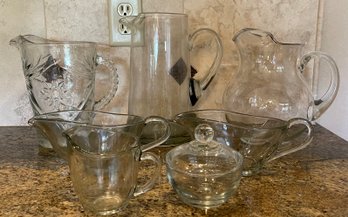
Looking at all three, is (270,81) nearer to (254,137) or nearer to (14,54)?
(254,137)

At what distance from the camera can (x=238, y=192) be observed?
1.74 ft

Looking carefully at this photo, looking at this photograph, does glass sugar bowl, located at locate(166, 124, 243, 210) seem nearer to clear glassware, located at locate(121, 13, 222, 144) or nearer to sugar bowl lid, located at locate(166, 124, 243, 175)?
sugar bowl lid, located at locate(166, 124, 243, 175)

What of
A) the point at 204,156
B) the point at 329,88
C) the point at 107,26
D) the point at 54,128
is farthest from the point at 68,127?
the point at 329,88

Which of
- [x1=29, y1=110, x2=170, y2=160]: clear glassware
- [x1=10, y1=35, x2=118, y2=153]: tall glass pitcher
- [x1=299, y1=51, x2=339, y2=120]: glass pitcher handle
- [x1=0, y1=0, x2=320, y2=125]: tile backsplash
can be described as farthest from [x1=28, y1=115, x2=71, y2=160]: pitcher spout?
[x1=299, y1=51, x2=339, y2=120]: glass pitcher handle

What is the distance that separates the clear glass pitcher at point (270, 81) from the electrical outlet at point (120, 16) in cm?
22

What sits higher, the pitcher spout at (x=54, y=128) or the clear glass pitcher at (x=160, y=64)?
the clear glass pitcher at (x=160, y=64)

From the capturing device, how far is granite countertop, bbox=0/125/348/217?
477 millimetres

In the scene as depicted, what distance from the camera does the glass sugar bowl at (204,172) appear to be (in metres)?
0.49

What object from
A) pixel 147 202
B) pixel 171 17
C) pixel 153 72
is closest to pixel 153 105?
pixel 153 72

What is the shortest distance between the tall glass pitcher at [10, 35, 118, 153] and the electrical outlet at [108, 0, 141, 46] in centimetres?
10

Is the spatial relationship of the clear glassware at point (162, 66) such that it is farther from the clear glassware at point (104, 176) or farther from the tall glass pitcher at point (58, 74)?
the clear glassware at point (104, 176)

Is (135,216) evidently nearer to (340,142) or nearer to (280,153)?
(280,153)

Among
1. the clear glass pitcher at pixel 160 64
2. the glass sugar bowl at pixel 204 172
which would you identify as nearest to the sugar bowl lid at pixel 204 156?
the glass sugar bowl at pixel 204 172

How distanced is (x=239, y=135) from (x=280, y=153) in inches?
2.8
